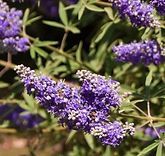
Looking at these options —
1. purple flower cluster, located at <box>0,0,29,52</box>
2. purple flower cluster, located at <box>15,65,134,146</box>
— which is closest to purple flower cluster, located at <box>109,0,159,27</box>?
purple flower cluster, located at <box>15,65,134,146</box>

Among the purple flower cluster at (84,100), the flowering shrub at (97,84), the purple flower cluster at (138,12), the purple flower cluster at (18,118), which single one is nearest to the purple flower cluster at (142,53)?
the flowering shrub at (97,84)

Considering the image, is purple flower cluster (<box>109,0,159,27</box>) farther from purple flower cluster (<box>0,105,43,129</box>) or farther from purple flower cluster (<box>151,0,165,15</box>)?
purple flower cluster (<box>0,105,43,129</box>)

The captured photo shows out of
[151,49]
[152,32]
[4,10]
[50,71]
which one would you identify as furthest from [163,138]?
[50,71]

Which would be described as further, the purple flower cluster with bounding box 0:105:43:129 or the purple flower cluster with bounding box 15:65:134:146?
the purple flower cluster with bounding box 0:105:43:129

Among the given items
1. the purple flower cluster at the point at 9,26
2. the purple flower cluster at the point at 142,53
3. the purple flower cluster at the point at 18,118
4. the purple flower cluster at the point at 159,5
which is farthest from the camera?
the purple flower cluster at the point at 18,118

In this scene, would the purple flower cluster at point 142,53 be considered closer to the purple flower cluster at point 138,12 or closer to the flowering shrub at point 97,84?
the flowering shrub at point 97,84

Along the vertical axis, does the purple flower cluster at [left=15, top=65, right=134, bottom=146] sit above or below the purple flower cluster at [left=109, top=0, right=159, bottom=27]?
below

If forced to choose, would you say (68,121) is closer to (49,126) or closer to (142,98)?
(142,98)

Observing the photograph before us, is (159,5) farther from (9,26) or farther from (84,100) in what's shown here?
(9,26)
